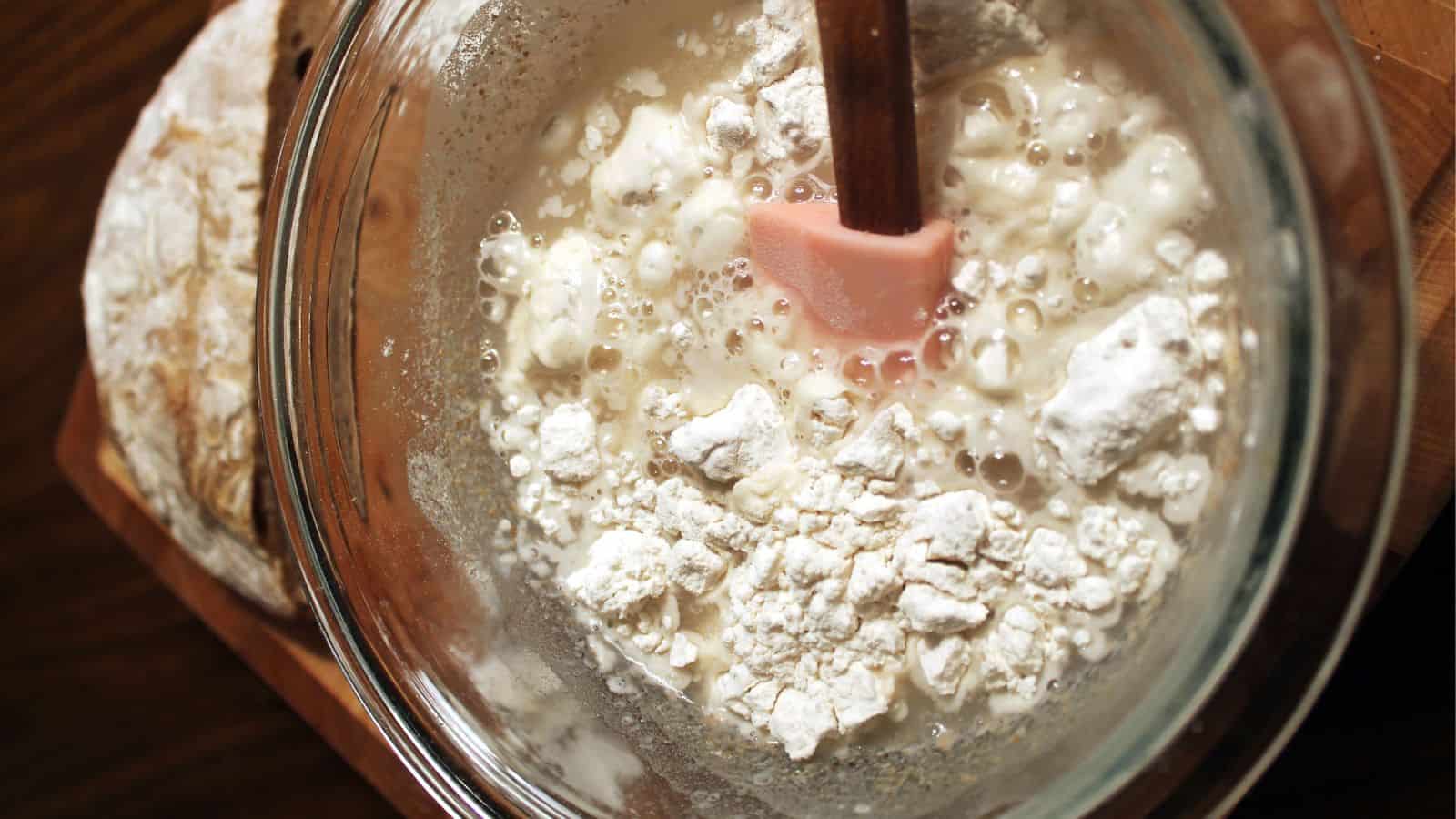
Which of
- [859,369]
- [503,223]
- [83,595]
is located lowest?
[83,595]

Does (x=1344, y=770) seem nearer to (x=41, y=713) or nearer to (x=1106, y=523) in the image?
(x=1106, y=523)

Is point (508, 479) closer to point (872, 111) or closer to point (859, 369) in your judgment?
point (859, 369)

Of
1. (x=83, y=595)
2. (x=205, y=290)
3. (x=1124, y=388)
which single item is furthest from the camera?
(x=83, y=595)

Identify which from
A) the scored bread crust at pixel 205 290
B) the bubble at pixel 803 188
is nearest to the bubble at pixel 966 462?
the bubble at pixel 803 188

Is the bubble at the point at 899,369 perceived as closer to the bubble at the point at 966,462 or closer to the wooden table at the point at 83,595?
the bubble at the point at 966,462

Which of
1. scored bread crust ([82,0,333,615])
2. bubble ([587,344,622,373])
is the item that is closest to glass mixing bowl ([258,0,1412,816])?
bubble ([587,344,622,373])

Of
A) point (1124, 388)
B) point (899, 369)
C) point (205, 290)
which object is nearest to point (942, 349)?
point (899, 369)

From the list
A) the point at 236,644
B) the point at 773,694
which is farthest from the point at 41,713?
the point at 773,694
